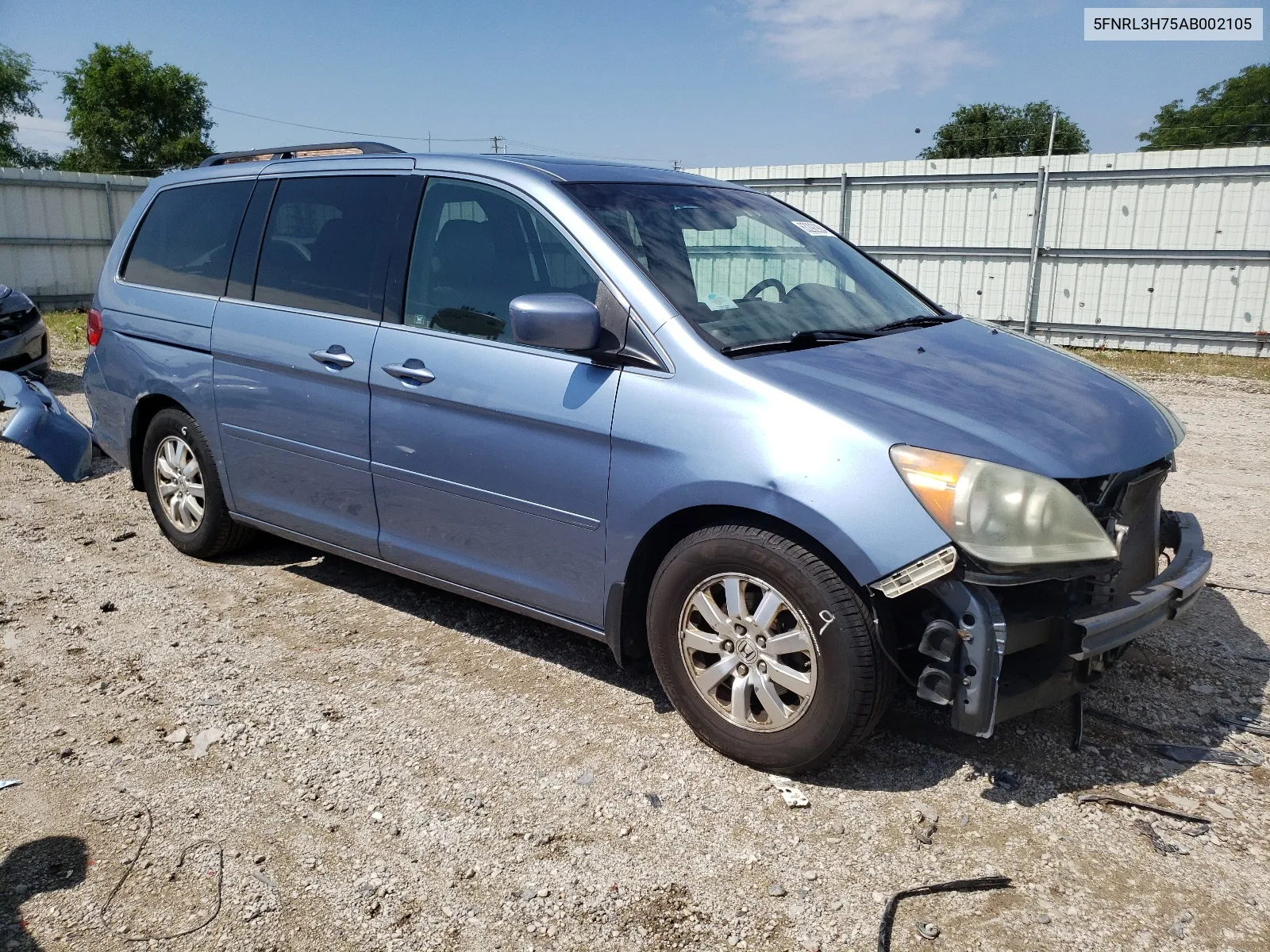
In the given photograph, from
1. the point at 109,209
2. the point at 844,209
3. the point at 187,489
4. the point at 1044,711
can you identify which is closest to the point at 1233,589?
the point at 1044,711

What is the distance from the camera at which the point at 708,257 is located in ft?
12.1

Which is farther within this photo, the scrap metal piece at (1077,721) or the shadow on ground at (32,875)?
the scrap metal piece at (1077,721)

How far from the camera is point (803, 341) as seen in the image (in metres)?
3.40

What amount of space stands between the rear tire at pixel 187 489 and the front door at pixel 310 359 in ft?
0.82

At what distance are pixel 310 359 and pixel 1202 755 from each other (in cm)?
365

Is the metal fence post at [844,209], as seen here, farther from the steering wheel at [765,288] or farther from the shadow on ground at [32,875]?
the shadow on ground at [32,875]

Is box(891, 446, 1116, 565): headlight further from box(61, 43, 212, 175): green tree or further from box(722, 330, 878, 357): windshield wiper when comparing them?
box(61, 43, 212, 175): green tree

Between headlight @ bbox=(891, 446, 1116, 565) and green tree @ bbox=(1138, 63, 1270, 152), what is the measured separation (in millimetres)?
71496

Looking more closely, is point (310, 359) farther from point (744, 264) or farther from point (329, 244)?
point (744, 264)

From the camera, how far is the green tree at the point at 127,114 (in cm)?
4934

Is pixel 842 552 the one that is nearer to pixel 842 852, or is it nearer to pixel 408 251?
pixel 842 852

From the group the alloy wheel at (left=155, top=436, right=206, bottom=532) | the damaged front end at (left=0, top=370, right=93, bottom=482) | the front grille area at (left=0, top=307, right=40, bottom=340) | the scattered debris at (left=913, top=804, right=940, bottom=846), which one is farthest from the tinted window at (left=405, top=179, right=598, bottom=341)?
the front grille area at (left=0, top=307, right=40, bottom=340)

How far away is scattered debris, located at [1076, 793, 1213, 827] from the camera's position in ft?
9.65

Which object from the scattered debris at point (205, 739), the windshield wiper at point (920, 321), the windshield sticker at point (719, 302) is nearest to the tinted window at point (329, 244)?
the windshield sticker at point (719, 302)
